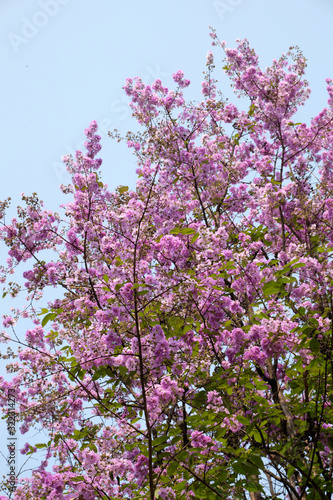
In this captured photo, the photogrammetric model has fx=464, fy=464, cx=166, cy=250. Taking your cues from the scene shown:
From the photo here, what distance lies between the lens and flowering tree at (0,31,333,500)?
458cm

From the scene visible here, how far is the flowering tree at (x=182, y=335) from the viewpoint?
180 inches

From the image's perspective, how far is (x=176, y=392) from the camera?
4785 mm

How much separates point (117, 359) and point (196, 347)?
932mm

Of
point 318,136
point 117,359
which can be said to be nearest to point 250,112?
point 318,136

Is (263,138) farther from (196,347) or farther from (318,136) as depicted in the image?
(196,347)

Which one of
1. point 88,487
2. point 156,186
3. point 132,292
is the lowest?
point 88,487

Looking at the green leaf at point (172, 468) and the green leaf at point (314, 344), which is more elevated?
the green leaf at point (314, 344)

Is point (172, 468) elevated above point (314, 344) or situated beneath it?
situated beneath

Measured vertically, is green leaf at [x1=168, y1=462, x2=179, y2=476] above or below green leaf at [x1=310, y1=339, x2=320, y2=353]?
below

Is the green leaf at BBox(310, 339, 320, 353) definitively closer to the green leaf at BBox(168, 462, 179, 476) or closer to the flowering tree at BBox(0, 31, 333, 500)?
the flowering tree at BBox(0, 31, 333, 500)

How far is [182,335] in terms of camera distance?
16.1ft

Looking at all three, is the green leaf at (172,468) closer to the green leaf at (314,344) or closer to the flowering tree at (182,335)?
the flowering tree at (182,335)

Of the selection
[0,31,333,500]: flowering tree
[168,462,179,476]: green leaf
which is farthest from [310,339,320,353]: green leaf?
[168,462,179,476]: green leaf

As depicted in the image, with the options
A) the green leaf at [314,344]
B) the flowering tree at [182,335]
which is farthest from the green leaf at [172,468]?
the green leaf at [314,344]
